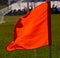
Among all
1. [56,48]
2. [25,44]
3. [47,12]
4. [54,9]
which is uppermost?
[47,12]

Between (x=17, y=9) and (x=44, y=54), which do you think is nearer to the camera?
(x=44, y=54)

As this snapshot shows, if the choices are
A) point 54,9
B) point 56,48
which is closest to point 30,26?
point 56,48

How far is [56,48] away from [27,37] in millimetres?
7079

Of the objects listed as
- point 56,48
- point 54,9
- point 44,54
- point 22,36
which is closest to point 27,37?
point 22,36

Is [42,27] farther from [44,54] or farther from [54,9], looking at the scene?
[54,9]

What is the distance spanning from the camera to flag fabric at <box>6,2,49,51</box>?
5.75 meters

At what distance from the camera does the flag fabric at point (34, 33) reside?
18.9 feet

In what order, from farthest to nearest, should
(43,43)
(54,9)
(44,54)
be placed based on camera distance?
(54,9) → (44,54) → (43,43)

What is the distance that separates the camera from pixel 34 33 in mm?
5824

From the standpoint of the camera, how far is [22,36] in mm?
5852

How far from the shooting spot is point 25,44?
18.9 ft

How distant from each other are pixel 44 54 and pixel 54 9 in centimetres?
4253

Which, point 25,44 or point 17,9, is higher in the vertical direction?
point 25,44

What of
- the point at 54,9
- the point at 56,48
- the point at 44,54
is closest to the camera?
the point at 44,54
